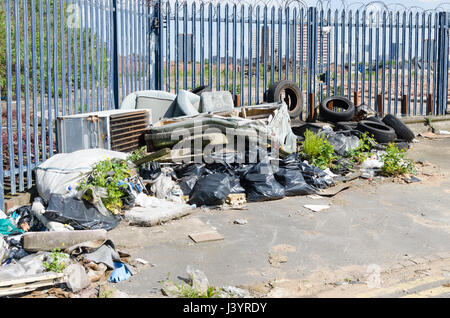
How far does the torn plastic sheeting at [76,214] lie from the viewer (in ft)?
17.1

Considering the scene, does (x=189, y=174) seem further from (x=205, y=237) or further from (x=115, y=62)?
(x=115, y=62)

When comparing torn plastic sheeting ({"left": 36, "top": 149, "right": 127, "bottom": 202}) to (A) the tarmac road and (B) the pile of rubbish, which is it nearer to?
(B) the pile of rubbish

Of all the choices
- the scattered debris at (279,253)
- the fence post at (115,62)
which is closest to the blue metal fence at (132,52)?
the fence post at (115,62)

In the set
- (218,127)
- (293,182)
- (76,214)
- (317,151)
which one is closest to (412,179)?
(317,151)

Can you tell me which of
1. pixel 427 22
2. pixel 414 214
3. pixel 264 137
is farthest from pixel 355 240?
pixel 427 22

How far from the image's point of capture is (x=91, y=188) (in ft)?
18.0

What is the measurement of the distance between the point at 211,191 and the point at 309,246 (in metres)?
1.68

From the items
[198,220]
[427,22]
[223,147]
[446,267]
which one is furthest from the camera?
[427,22]

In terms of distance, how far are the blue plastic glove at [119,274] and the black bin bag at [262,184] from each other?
8.50 feet

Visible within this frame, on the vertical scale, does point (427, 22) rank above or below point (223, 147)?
above

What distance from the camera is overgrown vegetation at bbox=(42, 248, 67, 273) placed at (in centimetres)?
407

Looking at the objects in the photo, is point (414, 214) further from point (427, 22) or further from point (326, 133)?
point (427, 22)

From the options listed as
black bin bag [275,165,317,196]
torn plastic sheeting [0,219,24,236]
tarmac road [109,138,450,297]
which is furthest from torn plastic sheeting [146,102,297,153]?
torn plastic sheeting [0,219,24,236]

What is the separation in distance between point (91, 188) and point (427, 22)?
10050 mm
